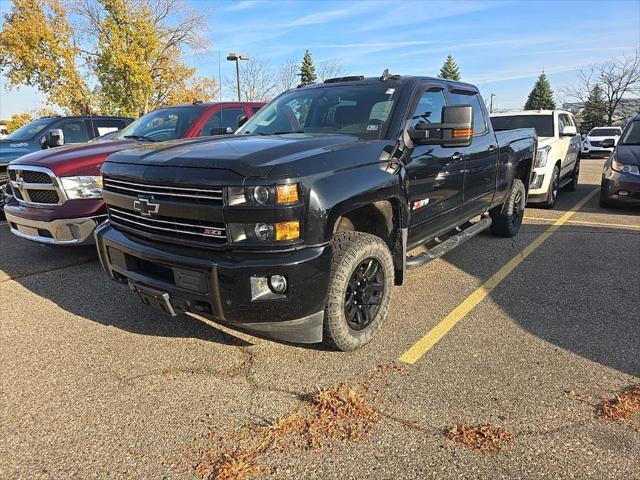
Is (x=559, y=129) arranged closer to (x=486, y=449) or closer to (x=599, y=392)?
(x=599, y=392)

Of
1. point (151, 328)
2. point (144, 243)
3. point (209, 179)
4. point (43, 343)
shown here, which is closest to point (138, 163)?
point (144, 243)

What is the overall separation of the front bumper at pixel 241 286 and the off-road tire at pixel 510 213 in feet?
14.1

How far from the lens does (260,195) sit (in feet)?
8.64

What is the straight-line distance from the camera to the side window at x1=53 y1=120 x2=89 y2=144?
8.41 meters

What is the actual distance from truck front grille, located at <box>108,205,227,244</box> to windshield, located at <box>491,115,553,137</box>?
8.11 meters

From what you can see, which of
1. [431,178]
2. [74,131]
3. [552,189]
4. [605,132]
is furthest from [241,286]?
[605,132]

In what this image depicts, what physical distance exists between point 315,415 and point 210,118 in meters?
4.98

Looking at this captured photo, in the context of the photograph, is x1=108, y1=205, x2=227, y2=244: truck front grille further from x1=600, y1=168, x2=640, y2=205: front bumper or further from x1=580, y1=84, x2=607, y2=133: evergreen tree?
x1=580, y1=84, x2=607, y2=133: evergreen tree

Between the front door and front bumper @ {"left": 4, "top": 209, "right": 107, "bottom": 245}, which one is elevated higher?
the front door

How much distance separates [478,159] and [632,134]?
5844 mm

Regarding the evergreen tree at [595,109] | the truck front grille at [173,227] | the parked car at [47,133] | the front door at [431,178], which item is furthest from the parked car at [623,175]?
the evergreen tree at [595,109]

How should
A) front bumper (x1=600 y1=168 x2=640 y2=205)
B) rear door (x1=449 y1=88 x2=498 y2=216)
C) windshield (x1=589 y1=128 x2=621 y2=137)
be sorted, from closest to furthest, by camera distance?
rear door (x1=449 y1=88 x2=498 y2=216)
front bumper (x1=600 y1=168 x2=640 y2=205)
windshield (x1=589 y1=128 x2=621 y2=137)

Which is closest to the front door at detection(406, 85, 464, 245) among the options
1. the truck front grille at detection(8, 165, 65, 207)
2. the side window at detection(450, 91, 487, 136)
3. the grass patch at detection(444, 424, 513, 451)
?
the side window at detection(450, 91, 487, 136)

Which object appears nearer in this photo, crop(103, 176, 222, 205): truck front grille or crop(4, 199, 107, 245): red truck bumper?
crop(103, 176, 222, 205): truck front grille
